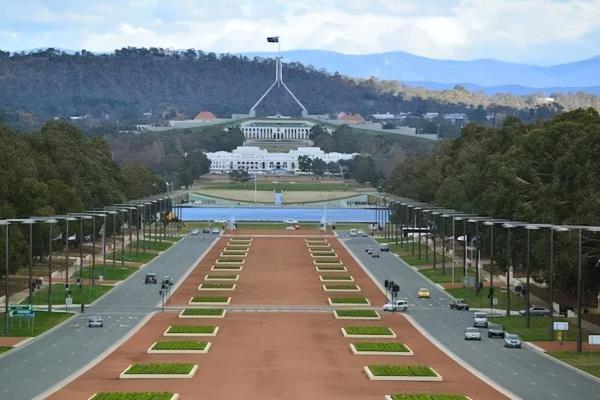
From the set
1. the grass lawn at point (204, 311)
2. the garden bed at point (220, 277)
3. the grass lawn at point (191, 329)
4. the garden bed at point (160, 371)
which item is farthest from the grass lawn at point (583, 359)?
the garden bed at point (220, 277)

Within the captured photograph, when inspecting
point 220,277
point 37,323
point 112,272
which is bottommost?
point 112,272

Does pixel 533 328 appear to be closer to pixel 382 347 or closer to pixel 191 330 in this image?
pixel 382 347

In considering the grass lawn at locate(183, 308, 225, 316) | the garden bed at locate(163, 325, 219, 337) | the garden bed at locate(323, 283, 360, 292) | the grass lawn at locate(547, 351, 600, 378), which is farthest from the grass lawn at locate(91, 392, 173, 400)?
the garden bed at locate(323, 283, 360, 292)

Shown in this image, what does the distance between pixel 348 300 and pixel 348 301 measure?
22.2 inches

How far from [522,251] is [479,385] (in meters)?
41.7

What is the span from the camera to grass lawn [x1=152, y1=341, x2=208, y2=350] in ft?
235

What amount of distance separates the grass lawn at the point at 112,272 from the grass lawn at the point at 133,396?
183ft

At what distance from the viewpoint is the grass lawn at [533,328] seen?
7794cm

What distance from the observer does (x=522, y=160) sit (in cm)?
10794

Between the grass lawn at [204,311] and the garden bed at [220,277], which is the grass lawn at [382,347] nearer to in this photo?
the grass lawn at [204,311]

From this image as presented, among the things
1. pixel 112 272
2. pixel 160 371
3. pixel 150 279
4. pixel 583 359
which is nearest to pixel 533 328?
pixel 583 359

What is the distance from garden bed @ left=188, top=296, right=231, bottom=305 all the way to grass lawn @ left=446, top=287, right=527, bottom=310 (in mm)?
15545

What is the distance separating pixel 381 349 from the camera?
236 ft

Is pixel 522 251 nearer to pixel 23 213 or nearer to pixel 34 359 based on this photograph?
pixel 23 213
